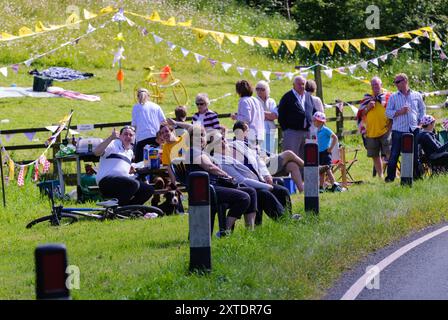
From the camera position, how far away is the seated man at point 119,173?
612 inches

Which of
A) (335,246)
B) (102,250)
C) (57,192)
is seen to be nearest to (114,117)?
(57,192)

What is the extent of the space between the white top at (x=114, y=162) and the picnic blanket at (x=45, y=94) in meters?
15.7

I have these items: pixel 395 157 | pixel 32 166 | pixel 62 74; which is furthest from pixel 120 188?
pixel 62 74

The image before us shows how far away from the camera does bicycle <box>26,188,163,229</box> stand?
15.1 m

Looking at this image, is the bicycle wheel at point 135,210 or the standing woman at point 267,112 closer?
the bicycle wheel at point 135,210

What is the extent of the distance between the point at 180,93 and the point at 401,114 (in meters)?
16.2

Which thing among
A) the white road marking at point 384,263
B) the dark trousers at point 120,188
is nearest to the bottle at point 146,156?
the dark trousers at point 120,188

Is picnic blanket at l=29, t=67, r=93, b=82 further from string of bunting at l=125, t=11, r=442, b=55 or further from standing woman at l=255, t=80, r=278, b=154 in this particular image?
standing woman at l=255, t=80, r=278, b=154

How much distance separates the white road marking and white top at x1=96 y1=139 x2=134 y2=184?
5102 millimetres

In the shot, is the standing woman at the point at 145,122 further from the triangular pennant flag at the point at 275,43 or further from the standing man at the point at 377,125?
the triangular pennant flag at the point at 275,43

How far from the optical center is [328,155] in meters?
18.1

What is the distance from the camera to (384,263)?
10727mm

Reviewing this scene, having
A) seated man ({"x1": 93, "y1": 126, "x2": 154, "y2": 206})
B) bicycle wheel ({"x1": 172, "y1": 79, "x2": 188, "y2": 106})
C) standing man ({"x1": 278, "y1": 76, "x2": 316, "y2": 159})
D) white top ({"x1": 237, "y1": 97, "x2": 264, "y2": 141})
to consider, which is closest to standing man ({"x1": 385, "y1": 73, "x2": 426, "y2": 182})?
standing man ({"x1": 278, "y1": 76, "x2": 316, "y2": 159})
